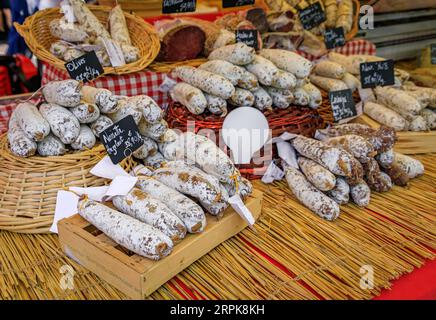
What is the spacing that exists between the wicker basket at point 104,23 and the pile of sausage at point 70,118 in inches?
19.8

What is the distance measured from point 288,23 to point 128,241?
74.2 inches

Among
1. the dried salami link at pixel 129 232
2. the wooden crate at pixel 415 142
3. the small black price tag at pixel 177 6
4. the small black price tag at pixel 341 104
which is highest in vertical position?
the small black price tag at pixel 177 6

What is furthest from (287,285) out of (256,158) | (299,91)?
(299,91)

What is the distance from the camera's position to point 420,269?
1406mm

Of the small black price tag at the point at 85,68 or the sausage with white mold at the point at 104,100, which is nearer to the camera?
the sausage with white mold at the point at 104,100

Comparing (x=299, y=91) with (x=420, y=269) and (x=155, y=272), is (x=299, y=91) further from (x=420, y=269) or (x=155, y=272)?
(x=155, y=272)

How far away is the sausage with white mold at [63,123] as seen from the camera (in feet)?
4.82

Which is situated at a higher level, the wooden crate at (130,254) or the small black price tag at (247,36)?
the small black price tag at (247,36)

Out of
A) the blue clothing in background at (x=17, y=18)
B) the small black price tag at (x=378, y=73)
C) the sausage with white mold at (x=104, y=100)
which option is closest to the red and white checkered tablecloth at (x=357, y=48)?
the small black price tag at (x=378, y=73)

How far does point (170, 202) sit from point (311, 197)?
61 centimetres

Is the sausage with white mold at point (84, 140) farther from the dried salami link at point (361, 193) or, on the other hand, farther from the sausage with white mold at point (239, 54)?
the dried salami link at point (361, 193)

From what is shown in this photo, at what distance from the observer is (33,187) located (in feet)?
4.79

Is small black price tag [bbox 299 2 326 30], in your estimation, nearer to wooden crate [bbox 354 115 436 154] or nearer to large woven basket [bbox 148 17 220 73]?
large woven basket [bbox 148 17 220 73]

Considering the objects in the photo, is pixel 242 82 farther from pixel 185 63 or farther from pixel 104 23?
pixel 104 23
